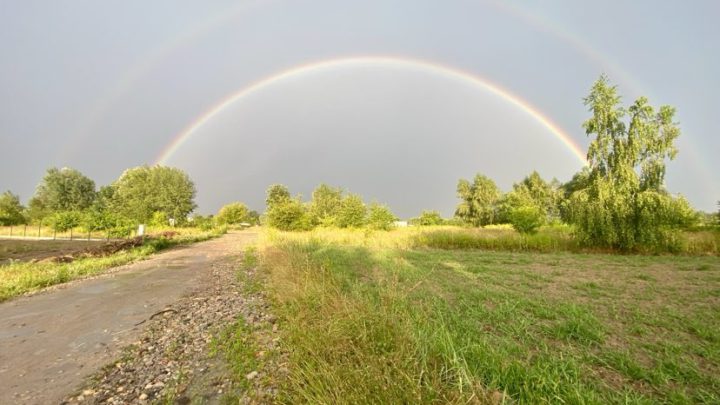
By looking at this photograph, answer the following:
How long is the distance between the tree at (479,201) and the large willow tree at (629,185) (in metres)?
33.6

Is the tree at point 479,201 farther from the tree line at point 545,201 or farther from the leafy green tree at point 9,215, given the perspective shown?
the leafy green tree at point 9,215

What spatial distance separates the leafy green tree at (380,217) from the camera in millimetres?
27312

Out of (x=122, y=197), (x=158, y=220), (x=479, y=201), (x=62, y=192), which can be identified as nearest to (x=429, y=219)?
(x=479, y=201)

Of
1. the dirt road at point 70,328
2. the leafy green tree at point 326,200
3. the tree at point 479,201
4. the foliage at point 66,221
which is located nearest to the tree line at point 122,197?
the foliage at point 66,221

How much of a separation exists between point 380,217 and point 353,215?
8.64 ft

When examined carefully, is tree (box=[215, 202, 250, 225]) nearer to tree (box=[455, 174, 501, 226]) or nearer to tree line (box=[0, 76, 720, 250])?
tree line (box=[0, 76, 720, 250])

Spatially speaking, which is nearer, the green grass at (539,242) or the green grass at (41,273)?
the green grass at (41,273)

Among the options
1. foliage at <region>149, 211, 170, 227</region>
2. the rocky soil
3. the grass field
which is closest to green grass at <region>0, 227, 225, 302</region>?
the rocky soil

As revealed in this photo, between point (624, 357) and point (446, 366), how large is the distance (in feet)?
8.08

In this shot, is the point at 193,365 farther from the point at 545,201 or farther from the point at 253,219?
the point at 253,219

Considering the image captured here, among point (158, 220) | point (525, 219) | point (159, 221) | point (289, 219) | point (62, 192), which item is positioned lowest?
point (525, 219)

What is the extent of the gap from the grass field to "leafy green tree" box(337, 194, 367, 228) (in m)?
20.1

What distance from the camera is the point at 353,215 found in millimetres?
28531

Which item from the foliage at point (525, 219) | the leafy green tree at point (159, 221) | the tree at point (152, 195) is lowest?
the foliage at point (525, 219)
